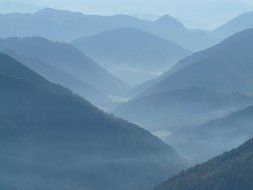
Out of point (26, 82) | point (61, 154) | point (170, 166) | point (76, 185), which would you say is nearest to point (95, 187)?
point (76, 185)

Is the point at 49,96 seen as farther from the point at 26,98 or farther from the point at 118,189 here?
the point at 118,189

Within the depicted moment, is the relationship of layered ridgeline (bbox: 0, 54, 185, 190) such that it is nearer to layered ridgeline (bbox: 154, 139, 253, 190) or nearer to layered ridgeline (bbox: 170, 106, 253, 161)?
layered ridgeline (bbox: 170, 106, 253, 161)

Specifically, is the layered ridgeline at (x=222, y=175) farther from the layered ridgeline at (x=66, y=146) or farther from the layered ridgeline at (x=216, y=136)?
the layered ridgeline at (x=216, y=136)

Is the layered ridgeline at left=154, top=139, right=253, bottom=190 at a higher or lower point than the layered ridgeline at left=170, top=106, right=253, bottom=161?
lower

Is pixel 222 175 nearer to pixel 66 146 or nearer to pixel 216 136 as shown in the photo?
pixel 66 146

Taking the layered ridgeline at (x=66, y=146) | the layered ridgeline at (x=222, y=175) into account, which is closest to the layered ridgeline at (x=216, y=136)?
the layered ridgeline at (x=66, y=146)

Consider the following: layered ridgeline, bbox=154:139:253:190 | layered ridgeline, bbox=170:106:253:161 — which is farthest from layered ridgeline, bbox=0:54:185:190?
layered ridgeline, bbox=154:139:253:190
